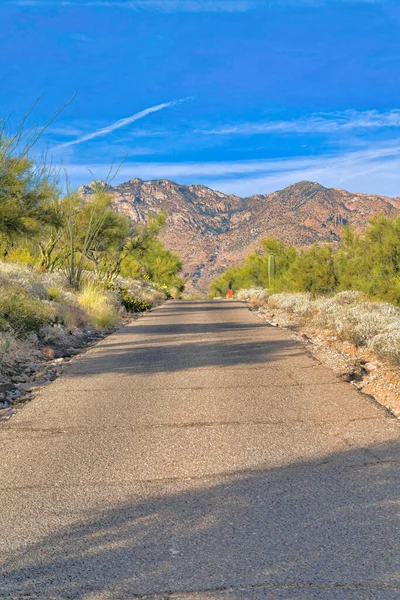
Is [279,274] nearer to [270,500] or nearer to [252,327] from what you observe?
[252,327]

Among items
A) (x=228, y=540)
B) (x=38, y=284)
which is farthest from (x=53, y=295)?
(x=228, y=540)

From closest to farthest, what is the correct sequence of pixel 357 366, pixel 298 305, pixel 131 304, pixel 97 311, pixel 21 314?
pixel 357 366 < pixel 21 314 < pixel 97 311 < pixel 298 305 < pixel 131 304

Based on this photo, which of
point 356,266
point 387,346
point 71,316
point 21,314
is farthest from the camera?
point 356,266

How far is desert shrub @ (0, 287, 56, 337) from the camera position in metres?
13.3

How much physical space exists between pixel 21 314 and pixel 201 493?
32.6ft

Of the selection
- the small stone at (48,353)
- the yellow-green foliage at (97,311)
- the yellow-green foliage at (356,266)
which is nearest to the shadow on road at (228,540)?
the small stone at (48,353)

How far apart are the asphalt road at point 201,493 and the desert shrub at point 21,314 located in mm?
4736

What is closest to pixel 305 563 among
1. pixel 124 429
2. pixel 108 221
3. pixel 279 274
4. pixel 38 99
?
pixel 124 429

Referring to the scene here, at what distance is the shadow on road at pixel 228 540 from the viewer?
10.8 feet

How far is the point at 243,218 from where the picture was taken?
139500 millimetres

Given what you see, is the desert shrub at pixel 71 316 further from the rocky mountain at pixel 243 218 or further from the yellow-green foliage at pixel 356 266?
the rocky mountain at pixel 243 218

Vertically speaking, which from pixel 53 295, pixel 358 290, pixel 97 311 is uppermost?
pixel 53 295

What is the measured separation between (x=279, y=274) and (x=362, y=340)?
104 ft

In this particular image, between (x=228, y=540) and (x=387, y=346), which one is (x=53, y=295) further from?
(x=228, y=540)
